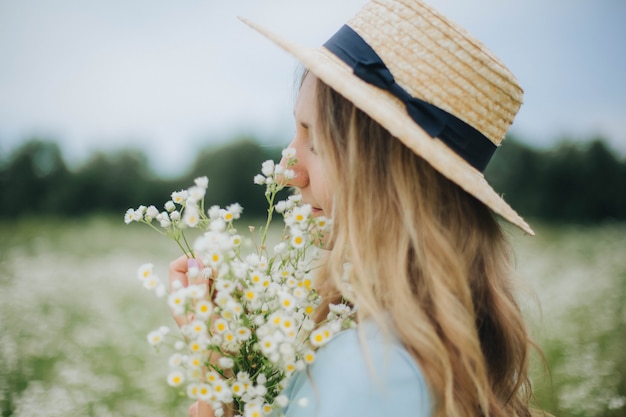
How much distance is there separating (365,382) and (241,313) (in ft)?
1.05

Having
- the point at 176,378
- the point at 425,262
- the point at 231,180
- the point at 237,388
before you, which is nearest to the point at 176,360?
the point at 176,378

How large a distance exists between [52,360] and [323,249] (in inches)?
143

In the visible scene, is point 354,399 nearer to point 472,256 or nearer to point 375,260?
point 375,260

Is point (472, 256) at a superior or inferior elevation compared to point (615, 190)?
superior

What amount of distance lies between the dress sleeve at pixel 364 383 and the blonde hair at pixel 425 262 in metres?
0.04

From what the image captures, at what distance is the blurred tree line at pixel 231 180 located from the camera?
438 inches

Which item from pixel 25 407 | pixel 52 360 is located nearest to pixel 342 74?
pixel 25 407

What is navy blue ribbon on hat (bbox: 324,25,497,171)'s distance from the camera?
1335 mm

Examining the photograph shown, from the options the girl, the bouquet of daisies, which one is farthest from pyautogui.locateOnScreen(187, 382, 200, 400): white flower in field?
the girl

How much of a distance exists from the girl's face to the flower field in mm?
624

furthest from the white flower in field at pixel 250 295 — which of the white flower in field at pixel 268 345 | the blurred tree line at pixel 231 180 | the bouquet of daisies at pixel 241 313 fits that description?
the blurred tree line at pixel 231 180

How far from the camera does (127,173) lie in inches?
502

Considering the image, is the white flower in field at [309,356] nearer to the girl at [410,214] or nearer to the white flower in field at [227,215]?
the girl at [410,214]

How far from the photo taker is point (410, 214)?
131 centimetres
